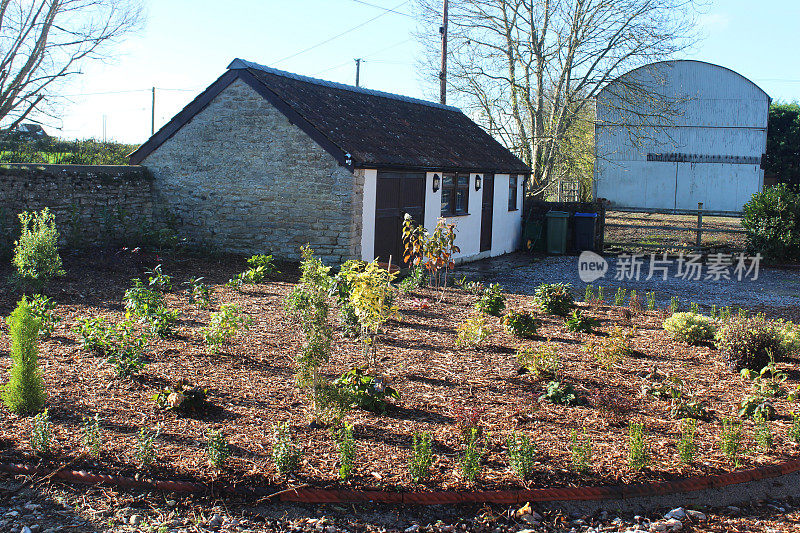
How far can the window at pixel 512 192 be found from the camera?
20.2m

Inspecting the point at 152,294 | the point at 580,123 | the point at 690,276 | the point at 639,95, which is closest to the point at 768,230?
the point at 690,276

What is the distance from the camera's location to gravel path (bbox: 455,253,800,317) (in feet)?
41.6

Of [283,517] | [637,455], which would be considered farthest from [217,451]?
[637,455]

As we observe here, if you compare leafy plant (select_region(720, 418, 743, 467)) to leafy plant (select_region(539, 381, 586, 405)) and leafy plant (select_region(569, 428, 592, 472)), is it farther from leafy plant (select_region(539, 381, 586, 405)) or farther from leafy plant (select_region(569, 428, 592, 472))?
leafy plant (select_region(539, 381, 586, 405))

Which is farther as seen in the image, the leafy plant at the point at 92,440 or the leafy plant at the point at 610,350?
the leafy plant at the point at 610,350

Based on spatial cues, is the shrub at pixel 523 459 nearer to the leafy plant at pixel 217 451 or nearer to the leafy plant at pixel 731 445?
the leafy plant at pixel 731 445

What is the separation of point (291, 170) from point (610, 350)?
8.37m

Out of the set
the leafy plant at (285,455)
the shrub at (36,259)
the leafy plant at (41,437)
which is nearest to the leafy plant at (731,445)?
the leafy plant at (285,455)

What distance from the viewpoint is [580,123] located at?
26.0m

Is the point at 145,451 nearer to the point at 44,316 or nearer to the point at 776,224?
the point at 44,316

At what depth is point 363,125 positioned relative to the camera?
49.7 feet

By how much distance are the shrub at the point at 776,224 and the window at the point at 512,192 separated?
6275 mm

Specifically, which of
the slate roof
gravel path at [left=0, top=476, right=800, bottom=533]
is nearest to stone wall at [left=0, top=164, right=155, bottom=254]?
the slate roof

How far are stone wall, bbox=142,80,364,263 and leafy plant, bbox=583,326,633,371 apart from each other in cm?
646
